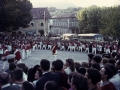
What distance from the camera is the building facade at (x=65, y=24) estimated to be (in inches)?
3214

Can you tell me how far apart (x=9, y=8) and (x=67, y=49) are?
11614 millimetres

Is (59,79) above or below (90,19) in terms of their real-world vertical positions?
below

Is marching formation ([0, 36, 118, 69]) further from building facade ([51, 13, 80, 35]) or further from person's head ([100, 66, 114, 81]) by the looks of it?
building facade ([51, 13, 80, 35])

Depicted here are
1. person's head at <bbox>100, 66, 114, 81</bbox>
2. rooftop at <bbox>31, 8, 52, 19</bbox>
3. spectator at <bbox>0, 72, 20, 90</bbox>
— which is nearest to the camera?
spectator at <bbox>0, 72, 20, 90</bbox>

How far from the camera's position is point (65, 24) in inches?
3280

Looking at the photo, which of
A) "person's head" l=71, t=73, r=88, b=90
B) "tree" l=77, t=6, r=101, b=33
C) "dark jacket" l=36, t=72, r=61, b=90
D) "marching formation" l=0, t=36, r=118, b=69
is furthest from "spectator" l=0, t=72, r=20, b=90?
"tree" l=77, t=6, r=101, b=33

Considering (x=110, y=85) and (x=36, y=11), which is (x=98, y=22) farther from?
(x=110, y=85)

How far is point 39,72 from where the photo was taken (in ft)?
22.0

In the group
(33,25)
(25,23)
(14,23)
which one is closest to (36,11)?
(33,25)

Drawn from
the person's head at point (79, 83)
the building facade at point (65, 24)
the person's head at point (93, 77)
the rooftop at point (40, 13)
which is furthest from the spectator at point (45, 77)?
the building facade at point (65, 24)

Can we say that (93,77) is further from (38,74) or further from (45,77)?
(38,74)

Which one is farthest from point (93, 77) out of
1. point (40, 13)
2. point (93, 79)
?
point (40, 13)

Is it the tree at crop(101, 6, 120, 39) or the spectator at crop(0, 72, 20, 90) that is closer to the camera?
the spectator at crop(0, 72, 20, 90)

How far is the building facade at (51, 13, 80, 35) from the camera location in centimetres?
8162
